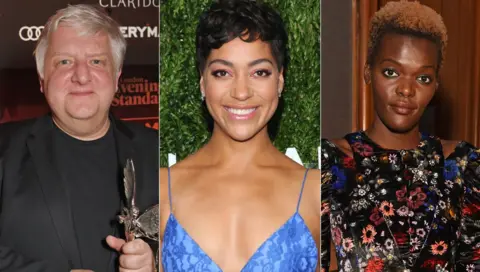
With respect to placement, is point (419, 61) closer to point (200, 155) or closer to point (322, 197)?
point (322, 197)

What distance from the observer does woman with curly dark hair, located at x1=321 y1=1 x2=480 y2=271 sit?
215cm

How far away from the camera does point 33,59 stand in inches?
81.5

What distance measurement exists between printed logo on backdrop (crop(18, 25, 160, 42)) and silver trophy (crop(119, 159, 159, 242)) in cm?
43

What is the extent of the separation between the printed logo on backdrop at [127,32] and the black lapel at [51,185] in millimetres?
238

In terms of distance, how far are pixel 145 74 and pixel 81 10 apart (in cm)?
26

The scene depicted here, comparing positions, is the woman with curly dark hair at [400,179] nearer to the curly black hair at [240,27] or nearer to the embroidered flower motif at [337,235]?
the embroidered flower motif at [337,235]

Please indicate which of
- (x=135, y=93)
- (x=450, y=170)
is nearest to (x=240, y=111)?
(x=135, y=93)

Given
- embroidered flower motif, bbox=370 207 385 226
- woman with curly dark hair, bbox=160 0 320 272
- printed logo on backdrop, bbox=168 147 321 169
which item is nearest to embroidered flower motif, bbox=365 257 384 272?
embroidered flower motif, bbox=370 207 385 226

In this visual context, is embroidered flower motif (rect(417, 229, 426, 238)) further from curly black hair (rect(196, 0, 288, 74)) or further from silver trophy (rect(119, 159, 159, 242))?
silver trophy (rect(119, 159, 159, 242))

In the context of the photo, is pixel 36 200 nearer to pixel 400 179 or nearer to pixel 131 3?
pixel 131 3

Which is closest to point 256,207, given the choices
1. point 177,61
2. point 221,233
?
point 221,233

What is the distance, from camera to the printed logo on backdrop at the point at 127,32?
207 centimetres

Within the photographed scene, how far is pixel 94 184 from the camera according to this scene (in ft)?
6.88

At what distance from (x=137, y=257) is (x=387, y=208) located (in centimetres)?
76
